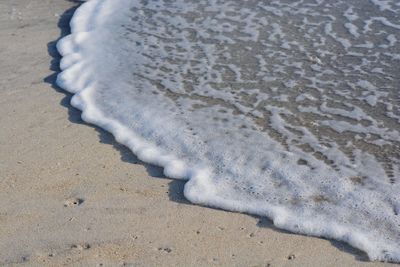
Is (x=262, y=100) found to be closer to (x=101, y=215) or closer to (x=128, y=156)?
(x=128, y=156)

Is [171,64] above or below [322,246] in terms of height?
below

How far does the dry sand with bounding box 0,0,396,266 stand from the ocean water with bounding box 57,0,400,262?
0.39 feet

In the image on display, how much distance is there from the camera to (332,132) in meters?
4.16

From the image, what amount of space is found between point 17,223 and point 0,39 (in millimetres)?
3312

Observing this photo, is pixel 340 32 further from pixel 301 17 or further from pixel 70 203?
pixel 70 203

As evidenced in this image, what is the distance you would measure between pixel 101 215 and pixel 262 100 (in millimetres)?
1734

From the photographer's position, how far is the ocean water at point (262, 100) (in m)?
3.45

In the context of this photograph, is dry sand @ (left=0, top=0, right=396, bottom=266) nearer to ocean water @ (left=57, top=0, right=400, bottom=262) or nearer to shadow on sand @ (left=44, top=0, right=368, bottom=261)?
shadow on sand @ (left=44, top=0, right=368, bottom=261)

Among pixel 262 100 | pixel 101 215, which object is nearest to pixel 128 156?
pixel 101 215

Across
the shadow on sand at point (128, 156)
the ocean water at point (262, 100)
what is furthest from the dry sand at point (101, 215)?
the ocean water at point (262, 100)

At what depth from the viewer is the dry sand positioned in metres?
2.99

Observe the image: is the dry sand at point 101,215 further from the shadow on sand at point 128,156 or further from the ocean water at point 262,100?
the ocean water at point 262,100

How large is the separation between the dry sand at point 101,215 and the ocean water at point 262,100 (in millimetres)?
118

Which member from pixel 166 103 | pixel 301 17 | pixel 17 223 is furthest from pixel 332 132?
pixel 301 17
